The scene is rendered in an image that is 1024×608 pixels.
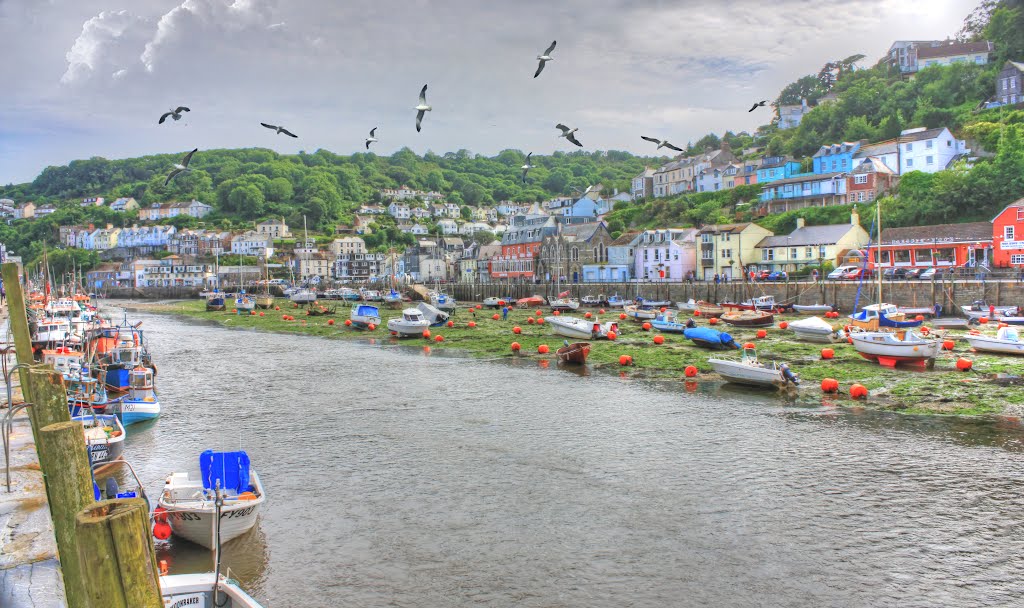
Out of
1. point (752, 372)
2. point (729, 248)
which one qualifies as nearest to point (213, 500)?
point (752, 372)

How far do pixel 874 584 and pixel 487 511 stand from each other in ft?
24.0

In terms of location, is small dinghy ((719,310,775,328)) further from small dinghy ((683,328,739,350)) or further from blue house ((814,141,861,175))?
blue house ((814,141,861,175))

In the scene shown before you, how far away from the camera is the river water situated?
37.8ft

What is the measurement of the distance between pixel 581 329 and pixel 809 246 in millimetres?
38421

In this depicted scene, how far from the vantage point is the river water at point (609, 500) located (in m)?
11.5

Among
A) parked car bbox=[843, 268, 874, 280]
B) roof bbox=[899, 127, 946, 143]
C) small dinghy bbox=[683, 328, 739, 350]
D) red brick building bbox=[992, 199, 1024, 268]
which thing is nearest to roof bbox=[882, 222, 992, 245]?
red brick building bbox=[992, 199, 1024, 268]

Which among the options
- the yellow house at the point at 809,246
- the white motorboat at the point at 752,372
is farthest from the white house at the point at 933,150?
the white motorboat at the point at 752,372

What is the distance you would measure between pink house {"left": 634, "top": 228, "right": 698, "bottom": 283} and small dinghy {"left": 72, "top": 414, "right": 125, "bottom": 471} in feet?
227

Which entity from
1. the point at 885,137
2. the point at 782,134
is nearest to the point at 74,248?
the point at 782,134

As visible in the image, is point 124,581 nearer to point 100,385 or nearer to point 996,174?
point 100,385

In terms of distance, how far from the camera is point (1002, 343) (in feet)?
99.9

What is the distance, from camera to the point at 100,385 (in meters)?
23.7

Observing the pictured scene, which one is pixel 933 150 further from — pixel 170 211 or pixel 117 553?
pixel 170 211

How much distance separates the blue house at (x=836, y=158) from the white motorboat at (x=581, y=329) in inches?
2486
